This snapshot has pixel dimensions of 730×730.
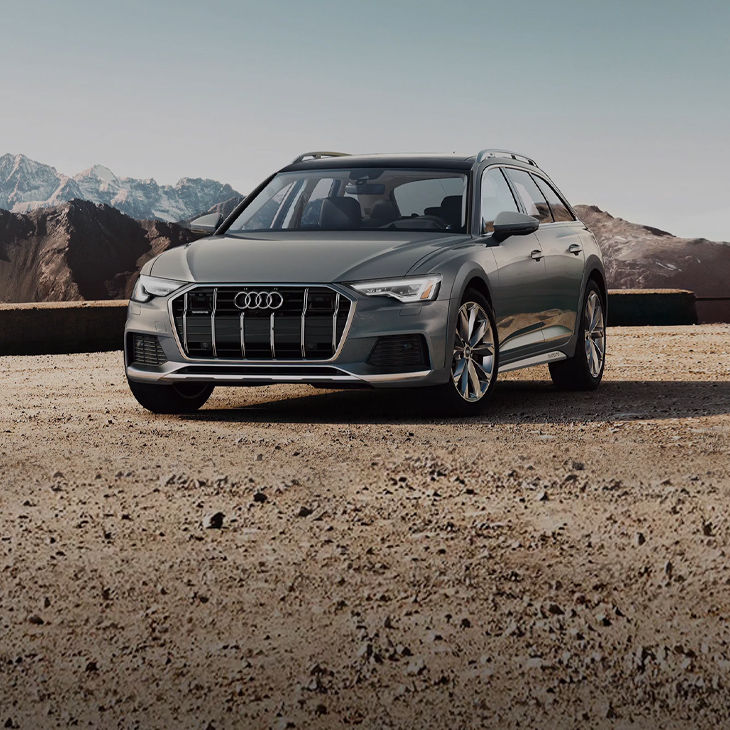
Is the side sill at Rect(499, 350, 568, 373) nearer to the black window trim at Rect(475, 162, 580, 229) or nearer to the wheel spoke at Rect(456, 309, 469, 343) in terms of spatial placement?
the wheel spoke at Rect(456, 309, 469, 343)

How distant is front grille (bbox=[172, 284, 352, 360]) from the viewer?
7.83m

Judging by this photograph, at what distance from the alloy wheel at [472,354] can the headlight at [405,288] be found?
29 cm

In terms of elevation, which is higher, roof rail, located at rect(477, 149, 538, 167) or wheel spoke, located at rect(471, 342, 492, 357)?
roof rail, located at rect(477, 149, 538, 167)

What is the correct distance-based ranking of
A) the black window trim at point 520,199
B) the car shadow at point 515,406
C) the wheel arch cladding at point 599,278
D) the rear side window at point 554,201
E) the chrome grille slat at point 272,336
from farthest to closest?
the wheel arch cladding at point 599,278 < the rear side window at point 554,201 < the black window trim at point 520,199 < the car shadow at point 515,406 < the chrome grille slat at point 272,336

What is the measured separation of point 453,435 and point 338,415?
145 centimetres

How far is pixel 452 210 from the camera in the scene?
895 centimetres

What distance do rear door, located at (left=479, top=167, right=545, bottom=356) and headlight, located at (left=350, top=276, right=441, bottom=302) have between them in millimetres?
875

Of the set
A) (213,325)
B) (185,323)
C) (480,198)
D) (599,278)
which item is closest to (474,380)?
(480,198)

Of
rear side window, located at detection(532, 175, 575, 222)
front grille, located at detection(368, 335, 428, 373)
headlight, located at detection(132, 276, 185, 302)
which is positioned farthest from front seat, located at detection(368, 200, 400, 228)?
rear side window, located at detection(532, 175, 575, 222)

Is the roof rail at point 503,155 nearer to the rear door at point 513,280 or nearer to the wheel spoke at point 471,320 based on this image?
the rear door at point 513,280

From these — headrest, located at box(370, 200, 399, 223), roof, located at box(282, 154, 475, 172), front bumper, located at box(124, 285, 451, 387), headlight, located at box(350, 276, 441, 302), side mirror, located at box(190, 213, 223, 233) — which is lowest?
front bumper, located at box(124, 285, 451, 387)

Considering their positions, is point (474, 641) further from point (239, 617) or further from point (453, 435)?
point (453, 435)

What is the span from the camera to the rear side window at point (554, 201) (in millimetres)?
10492

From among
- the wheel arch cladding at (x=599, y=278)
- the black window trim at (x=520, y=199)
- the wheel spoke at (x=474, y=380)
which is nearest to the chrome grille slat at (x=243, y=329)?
the wheel spoke at (x=474, y=380)
